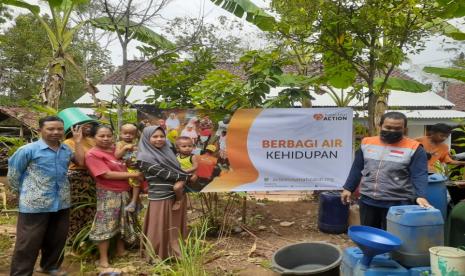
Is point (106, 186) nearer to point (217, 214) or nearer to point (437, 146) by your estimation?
point (217, 214)

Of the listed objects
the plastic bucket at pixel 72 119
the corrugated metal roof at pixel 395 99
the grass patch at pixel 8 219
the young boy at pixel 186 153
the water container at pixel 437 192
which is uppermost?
the corrugated metal roof at pixel 395 99

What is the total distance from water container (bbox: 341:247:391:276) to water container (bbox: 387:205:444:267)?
0.15 metres

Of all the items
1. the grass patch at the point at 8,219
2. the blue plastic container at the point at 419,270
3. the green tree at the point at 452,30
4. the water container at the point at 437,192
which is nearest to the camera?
the blue plastic container at the point at 419,270

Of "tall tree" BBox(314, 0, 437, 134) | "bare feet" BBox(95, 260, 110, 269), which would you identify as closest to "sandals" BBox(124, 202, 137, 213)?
"bare feet" BBox(95, 260, 110, 269)

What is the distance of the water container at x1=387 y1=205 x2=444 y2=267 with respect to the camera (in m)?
2.85

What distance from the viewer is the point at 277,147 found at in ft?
15.6

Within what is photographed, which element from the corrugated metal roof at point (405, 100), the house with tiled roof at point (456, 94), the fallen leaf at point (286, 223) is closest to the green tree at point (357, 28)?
the fallen leaf at point (286, 223)

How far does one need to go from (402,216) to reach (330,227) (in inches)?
90.6

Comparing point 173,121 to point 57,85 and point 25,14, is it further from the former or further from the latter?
point 25,14

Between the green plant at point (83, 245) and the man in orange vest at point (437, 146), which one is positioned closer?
the green plant at point (83, 245)

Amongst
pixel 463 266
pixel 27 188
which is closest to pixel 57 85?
pixel 27 188

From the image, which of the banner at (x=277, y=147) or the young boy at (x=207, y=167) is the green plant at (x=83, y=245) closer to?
the young boy at (x=207, y=167)

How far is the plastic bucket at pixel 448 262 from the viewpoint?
260cm

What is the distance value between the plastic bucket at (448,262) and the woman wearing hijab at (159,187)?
2199 mm
